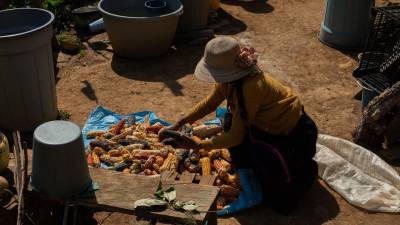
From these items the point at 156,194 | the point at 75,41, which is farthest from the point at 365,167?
the point at 75,41

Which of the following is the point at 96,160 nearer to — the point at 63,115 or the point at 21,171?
the point at 63,115

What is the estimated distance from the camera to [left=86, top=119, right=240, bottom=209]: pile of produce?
4656 mm

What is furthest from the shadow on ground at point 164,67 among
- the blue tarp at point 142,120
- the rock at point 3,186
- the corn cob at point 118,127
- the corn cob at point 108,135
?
the rock at point 3,186

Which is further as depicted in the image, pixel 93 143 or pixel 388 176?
pixel 93 143

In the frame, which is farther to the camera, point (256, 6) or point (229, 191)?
point (256, 6)

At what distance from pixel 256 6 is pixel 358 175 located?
536 centimetres

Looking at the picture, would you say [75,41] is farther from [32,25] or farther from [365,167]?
[365,167]

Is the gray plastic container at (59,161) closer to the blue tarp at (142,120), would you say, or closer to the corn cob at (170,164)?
the corn cob at (170,164)

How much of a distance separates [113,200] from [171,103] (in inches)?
104

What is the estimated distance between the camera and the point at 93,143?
5.18 m

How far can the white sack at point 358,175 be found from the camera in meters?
4.52

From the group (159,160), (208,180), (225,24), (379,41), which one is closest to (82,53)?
(225,24)

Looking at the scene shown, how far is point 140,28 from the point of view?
6988 mm

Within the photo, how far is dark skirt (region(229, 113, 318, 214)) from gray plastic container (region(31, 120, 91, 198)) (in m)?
1.43
